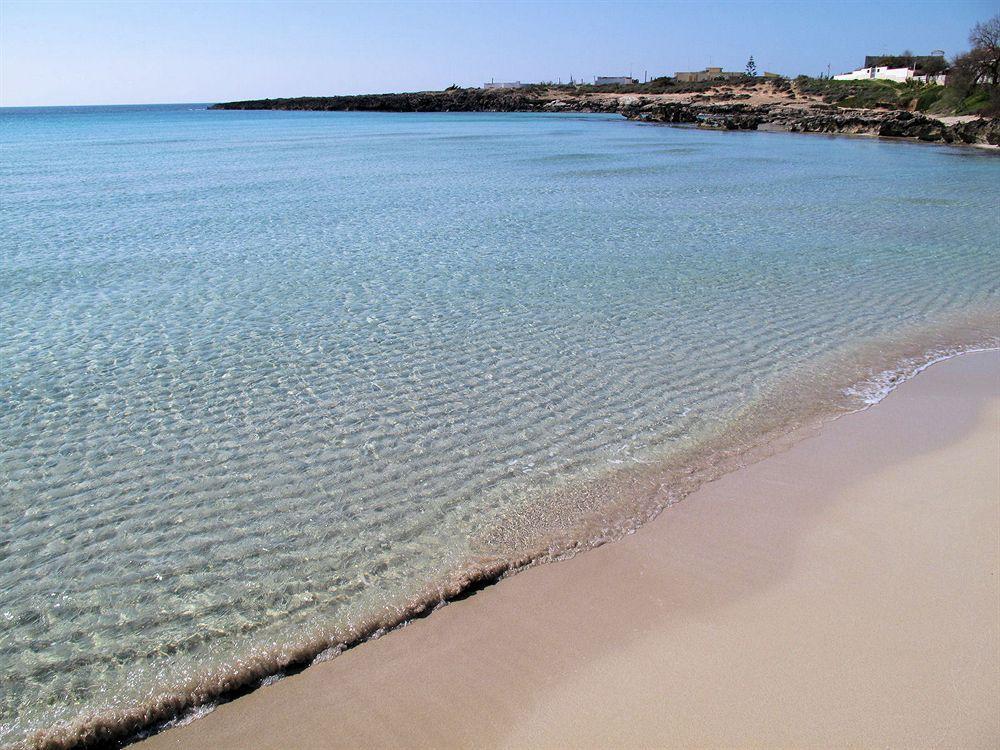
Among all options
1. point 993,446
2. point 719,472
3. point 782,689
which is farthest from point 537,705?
point 993,446

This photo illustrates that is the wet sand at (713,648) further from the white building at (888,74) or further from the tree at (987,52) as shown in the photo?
the white building at (888,74)

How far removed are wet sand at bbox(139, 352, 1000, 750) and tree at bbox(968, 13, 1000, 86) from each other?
Result: 216 feet

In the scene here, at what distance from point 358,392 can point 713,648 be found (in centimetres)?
481

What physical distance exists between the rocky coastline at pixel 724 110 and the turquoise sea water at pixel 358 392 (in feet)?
120

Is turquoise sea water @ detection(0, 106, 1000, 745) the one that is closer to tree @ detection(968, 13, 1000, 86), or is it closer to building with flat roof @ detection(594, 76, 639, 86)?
tree @ detection(968, 13, 1000, 86)

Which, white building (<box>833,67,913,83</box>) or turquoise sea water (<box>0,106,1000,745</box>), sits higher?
white building (<box>833,67,913,83</box>)

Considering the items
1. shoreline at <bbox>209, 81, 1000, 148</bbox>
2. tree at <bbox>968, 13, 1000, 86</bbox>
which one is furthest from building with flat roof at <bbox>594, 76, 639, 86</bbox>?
tree at <bbox>968, 13, 1000, 86</bbox>

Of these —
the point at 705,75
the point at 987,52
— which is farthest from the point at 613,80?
the point at 987,52

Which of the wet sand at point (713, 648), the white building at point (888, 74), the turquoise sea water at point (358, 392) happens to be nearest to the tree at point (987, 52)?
the white building at point (888, 74)

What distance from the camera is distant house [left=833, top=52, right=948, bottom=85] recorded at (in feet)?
259

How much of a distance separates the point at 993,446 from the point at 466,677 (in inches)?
228

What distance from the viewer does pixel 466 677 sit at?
406 centimetres

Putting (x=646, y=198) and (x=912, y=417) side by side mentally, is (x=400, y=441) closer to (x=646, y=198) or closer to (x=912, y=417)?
(x=912, y=417)

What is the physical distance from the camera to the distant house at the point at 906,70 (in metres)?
78.9
